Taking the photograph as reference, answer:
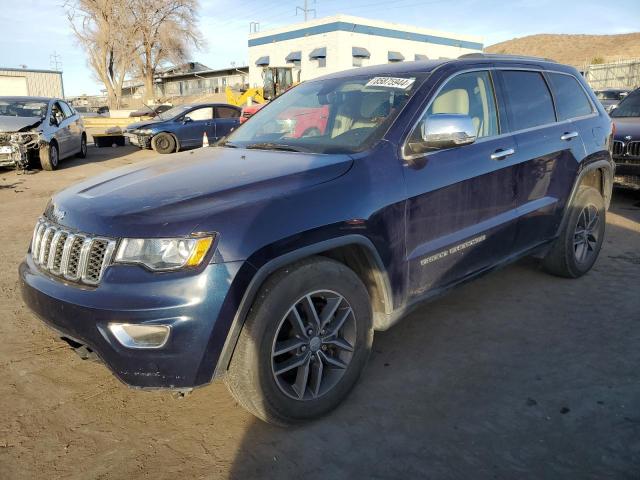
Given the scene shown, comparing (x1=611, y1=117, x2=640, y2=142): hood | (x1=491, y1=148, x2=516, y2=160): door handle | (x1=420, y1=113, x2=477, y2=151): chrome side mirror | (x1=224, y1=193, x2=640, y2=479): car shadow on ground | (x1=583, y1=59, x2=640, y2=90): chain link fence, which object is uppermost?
(x1=583, y1=59, x2=640, y2=90): chain link fence

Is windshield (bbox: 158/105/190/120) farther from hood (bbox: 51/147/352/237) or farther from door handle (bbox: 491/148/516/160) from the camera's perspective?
door handle (bbox: 491/148/516/160)

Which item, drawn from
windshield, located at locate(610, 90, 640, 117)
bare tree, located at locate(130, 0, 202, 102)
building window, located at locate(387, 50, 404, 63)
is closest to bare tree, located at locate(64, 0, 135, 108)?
bare tree, located at locate(130, 0, 202, 102)

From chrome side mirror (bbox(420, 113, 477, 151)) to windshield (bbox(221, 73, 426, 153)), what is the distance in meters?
0.23

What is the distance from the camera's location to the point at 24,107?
11.9 m

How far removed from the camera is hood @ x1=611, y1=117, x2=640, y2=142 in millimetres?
7531

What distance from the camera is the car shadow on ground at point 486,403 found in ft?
7.86

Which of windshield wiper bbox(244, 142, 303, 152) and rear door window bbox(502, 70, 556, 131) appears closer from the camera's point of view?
windshield wiper bbox(244, 142, 303, 152)

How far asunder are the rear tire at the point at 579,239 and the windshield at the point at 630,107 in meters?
5.09

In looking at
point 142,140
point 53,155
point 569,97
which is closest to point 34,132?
point 53,155

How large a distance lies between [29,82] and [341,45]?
3622 cm

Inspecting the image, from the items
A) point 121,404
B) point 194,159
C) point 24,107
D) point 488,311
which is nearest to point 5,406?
point 121,404

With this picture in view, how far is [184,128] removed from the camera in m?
15.0

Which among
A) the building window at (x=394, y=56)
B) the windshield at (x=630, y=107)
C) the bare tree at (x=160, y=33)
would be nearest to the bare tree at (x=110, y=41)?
the bare tree at (x=160, y=33)

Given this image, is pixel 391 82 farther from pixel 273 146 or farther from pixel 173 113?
pixel 173 113
